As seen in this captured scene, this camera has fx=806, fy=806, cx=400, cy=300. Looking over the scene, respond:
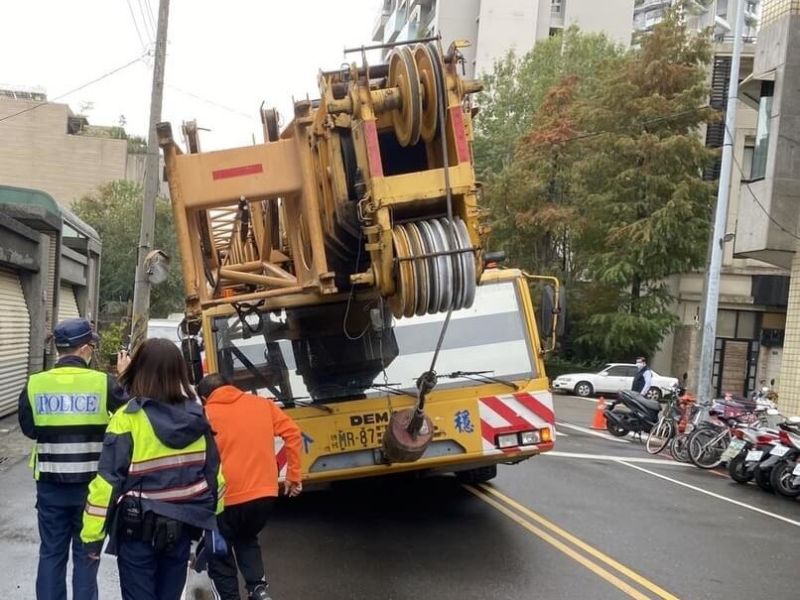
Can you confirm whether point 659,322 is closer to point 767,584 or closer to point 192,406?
point 767,584

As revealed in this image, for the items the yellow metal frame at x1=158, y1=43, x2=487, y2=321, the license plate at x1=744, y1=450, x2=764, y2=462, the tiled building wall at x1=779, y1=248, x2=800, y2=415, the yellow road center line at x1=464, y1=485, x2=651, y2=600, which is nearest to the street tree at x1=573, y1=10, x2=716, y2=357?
the tiled building wall at x1=779, y1=248, x2=800, y2=415

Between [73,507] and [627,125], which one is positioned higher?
[627,125]

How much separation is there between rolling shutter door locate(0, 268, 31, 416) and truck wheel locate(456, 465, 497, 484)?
8263 mm

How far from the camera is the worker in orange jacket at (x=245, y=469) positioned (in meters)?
4.66

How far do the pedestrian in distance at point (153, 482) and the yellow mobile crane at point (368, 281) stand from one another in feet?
5.26

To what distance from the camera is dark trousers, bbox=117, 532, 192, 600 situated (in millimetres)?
3680

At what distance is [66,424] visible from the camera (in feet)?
14.1

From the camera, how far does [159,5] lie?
54.1 feet

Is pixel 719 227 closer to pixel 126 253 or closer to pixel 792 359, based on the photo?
pixel 792 359

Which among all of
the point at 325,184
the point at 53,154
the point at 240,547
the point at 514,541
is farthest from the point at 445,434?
the point at 53,154

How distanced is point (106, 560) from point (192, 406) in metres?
3.16

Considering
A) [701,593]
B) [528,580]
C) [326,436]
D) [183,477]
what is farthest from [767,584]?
[183,477]

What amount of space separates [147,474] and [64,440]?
922 mm

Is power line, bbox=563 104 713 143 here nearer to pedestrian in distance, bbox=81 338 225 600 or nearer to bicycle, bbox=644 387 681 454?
bicycle, bbox=644 387 681 454
